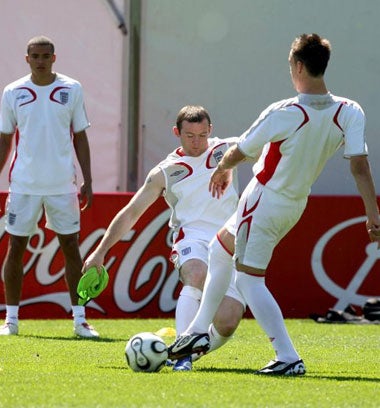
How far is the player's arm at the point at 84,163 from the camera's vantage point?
1079cm

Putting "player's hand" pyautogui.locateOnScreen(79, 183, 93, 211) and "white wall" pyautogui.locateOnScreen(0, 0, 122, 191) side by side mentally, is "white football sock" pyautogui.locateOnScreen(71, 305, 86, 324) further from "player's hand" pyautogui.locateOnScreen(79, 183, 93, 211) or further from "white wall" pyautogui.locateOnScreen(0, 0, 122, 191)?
"white wall" pyautogui.locateOnScreen(0, 0, 122, 191)

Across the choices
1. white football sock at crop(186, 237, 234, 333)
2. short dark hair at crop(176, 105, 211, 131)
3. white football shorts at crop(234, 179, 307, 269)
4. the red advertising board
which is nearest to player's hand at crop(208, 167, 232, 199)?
white football shorts at crop(234, 179, 307, 269)

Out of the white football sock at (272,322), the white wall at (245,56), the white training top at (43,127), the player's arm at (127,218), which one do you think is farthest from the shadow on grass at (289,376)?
the white wall at (245,56)

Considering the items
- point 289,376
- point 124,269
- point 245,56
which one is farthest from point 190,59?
point 289,376

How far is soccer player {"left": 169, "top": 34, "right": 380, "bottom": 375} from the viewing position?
285 inches

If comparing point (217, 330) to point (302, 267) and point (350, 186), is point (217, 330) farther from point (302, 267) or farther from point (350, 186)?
point (350, 186)

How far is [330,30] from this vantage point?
593 inches

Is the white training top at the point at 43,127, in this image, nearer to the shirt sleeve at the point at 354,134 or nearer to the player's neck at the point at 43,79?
the player's neck at the point at 43,79

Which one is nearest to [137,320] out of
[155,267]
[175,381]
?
[155,267]

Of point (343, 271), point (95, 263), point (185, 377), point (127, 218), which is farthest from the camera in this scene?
→ point (343, 271)

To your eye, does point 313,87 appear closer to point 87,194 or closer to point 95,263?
point 95,263

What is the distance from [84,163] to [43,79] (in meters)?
0.78

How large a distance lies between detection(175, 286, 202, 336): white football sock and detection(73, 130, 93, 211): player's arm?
2.73 m

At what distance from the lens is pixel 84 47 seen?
49.0ft
